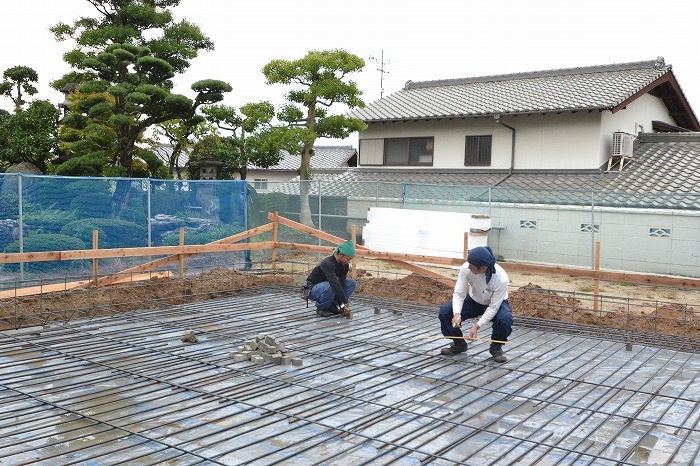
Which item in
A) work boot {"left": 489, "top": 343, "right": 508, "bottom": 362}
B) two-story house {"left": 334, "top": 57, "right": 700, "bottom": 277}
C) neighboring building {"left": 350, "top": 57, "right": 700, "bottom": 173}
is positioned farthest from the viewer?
neighboring building {"left": 350, "top": 57, "right": 700, "bottom": 173}

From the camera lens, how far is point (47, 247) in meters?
8.84

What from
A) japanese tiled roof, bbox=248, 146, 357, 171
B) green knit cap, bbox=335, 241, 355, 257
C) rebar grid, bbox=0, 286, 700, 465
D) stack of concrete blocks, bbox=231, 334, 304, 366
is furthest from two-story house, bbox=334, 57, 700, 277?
japanese tiled roof, bbox=248, 146, 357, 171

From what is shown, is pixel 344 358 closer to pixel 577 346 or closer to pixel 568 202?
pixel 577 346

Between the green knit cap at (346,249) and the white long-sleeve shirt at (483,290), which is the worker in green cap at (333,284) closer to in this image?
the green knit cap at (346,249)

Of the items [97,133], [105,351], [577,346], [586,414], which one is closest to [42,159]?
[97,133]

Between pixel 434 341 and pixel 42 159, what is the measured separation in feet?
43.9

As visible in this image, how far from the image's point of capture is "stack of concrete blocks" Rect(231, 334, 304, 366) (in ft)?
17.7

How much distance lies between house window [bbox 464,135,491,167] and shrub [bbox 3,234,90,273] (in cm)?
1036

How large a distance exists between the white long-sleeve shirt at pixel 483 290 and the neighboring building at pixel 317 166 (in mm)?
21607

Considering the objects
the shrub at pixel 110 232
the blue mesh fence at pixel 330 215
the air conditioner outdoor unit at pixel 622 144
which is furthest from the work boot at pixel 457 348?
the air conditioner outdoor unit at pixel 622 144

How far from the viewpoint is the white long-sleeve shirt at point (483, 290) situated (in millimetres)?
5449

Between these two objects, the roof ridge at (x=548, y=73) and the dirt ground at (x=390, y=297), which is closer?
the dirt ground at (x=390, y=297)

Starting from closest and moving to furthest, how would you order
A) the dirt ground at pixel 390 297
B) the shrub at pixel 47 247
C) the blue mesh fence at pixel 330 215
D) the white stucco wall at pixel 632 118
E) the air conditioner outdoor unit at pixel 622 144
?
the dirt ground at pixel 390 297
the shrub at pixel 47 247
the blue mesh fence at pixel 330 215
the air conditioner outdoor unit at pixel 622 144
the white stucco wall at pixel 632 118

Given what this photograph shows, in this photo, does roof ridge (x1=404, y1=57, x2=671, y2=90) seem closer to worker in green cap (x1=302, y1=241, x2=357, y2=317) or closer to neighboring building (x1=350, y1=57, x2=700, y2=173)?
neighboring building (x1=350, y1=57, x2=700, y2=173)
